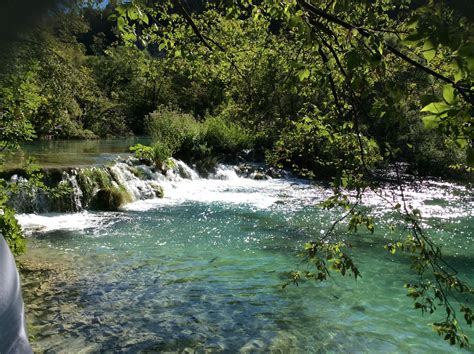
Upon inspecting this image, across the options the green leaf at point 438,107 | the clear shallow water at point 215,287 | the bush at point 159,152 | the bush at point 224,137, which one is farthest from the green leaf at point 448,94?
the bush at point 224,137

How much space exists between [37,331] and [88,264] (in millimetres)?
2767

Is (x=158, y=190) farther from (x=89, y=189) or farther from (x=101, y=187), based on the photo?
(x=89, y=189)

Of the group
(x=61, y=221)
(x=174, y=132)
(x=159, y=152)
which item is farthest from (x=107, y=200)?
(x=174, y=132)

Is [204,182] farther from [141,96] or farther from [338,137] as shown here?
[141,96]

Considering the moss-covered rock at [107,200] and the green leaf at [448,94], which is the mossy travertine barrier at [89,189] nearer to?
the moss-covered rock at [107,200]

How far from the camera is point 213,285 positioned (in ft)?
23.3

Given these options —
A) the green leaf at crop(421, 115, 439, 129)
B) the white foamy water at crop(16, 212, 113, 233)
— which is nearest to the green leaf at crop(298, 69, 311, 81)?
the green leaf at crop(421, 115, 439, 129)

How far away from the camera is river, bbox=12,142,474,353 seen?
529cm

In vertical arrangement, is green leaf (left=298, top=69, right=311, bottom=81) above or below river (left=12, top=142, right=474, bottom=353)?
above

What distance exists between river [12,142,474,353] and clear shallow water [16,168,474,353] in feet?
0.08

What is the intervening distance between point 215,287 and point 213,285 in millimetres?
97

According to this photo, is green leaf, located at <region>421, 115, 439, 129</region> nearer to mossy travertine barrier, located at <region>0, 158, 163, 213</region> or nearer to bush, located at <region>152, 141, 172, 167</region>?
mossy travertine barrier, located at <region>0, 158, 163, 213</region>

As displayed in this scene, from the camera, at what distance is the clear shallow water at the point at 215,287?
17.4 ft

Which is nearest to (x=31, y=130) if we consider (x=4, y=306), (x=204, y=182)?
(x=4, y=306)
